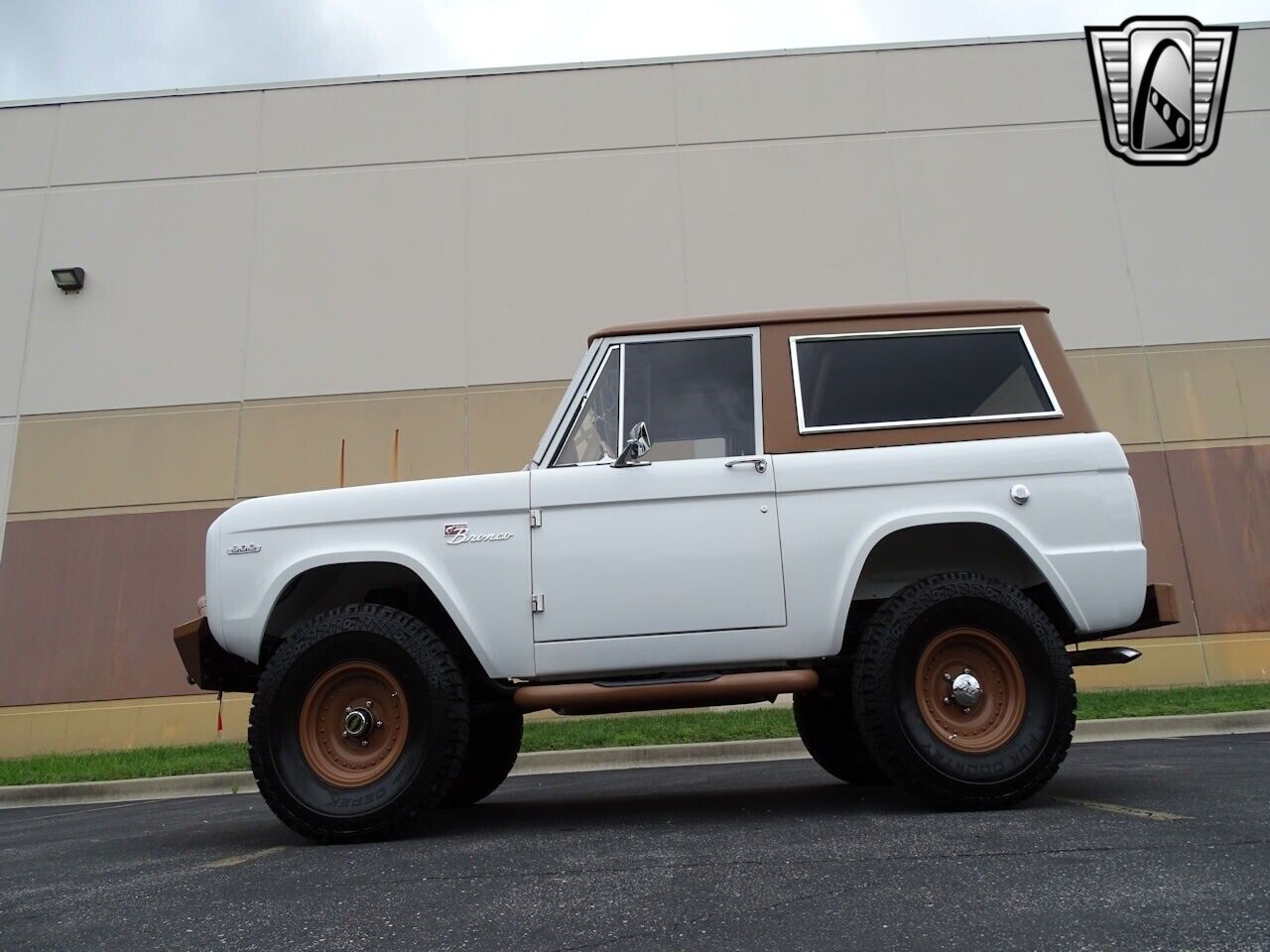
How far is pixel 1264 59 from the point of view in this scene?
12.7m

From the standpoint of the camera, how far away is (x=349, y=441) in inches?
458

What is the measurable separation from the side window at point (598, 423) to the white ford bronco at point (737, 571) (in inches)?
0.5

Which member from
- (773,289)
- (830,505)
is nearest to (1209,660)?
(773,289)

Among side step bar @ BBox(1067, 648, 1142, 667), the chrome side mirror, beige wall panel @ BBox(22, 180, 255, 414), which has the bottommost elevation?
side step bar @ BBox(1067, 648, 1142, 667)

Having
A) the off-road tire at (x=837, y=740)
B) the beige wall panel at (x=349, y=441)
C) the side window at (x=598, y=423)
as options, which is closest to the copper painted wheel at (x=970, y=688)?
the off-road tire at (x=837, y=740)

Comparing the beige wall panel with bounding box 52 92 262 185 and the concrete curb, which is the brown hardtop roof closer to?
the concrete curb

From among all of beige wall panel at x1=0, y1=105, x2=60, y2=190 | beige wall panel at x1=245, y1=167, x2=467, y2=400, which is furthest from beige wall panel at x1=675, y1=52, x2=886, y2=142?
beige wall panel at x1=0, y1=105, x2=60, y2=190

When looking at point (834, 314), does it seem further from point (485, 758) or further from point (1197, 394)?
point (1197, 394)

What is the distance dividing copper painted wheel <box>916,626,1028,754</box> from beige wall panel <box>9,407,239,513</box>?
980 centimetres

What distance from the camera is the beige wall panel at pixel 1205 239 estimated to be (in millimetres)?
11875

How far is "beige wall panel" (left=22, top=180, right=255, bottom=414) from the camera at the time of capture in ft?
39.1

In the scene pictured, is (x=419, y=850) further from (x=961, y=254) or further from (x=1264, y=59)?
(x=1264, y=59)

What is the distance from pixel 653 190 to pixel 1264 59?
8.48 metres

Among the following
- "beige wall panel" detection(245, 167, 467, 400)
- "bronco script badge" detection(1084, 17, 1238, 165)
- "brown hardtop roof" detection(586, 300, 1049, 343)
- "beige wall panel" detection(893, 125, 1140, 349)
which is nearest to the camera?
"brown hardtop roof" detection(586, 300, 1049, 343)
